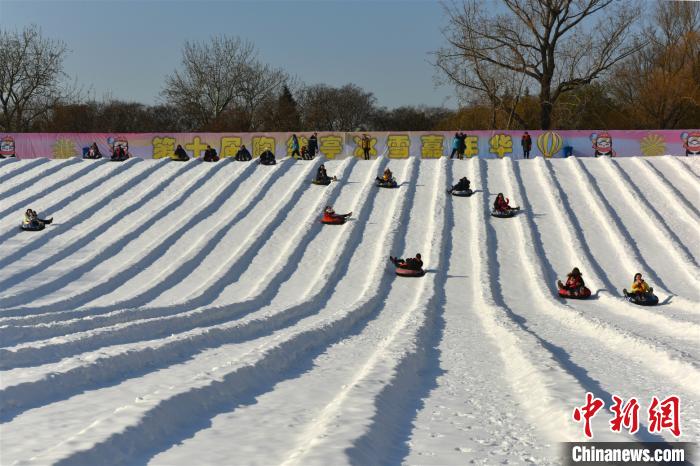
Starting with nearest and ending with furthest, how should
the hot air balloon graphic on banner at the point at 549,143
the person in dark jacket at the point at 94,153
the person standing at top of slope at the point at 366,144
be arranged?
the hot air balloon graphic on banner at the point at 549,143 < the person standing at top of slope at the point at 366,144 < the person in dark jacket at the point at 94,153

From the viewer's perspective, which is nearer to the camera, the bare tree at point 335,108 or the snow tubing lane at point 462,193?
the snow tubing lane at point 462,193

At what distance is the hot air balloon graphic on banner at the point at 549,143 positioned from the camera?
27219 mm

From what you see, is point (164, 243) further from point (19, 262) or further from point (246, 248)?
point (19, 262)

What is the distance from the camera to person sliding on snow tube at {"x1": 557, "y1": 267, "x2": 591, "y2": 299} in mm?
14453

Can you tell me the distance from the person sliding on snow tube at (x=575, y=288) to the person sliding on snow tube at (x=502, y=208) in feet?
21.4

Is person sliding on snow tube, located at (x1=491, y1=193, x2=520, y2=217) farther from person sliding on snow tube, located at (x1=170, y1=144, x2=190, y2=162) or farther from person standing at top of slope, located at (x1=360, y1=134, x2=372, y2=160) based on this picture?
person sliding on snow tube, located at (x1=170, y1=144, x2=190, y2=162)

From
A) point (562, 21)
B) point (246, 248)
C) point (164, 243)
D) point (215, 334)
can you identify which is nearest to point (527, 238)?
point (246, 248)

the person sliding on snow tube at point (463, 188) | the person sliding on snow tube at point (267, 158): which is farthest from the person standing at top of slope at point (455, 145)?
the person sliding on snow tube at point (267, 158)

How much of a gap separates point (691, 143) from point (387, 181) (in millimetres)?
11352

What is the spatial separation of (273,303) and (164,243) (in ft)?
20.2

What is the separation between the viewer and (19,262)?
17.3 meters

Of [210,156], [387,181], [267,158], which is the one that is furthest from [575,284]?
[210,156]

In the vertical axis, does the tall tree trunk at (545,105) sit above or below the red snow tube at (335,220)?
above

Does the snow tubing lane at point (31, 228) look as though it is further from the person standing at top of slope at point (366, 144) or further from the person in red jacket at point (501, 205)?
the person in red jacket at point (501, 205)
